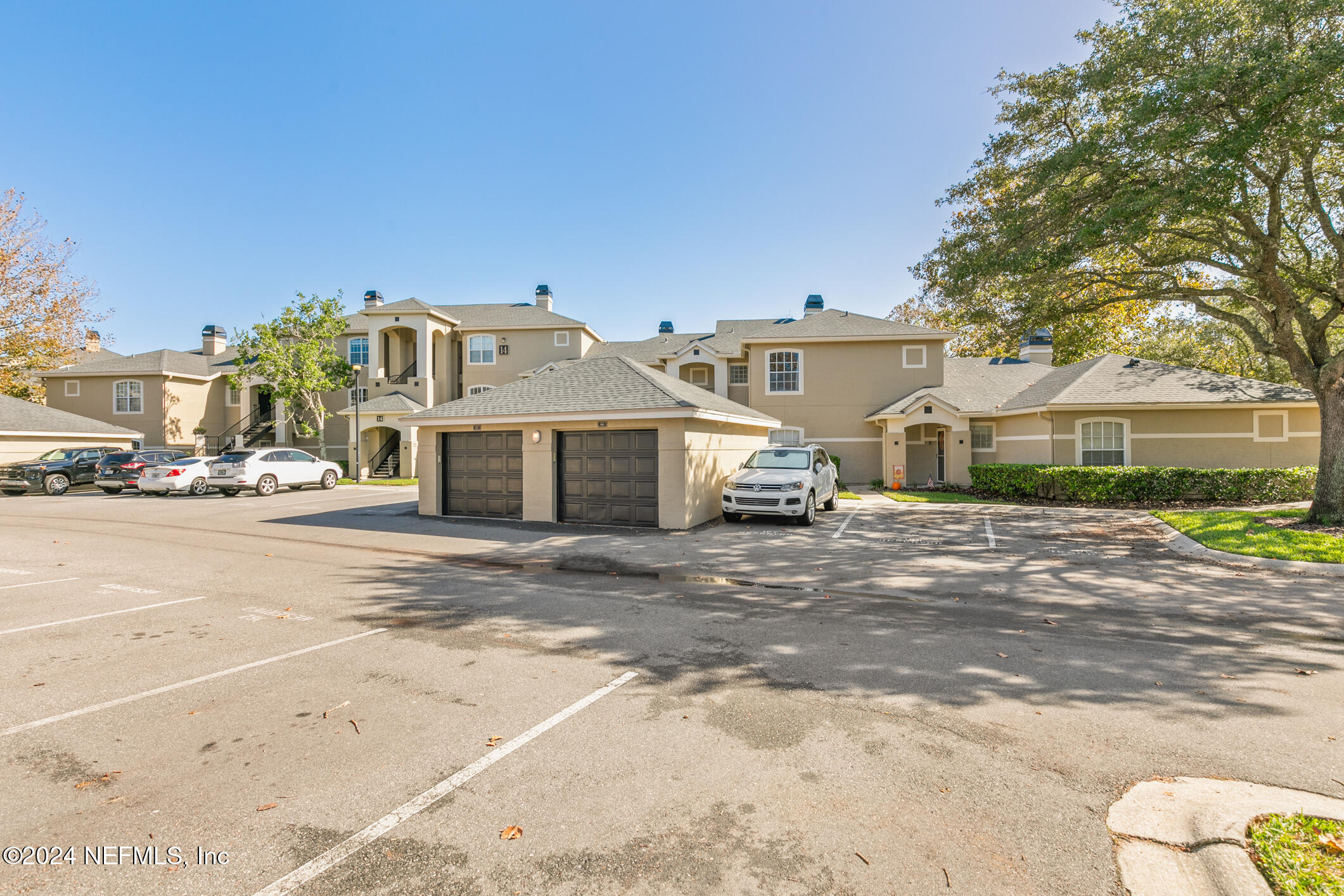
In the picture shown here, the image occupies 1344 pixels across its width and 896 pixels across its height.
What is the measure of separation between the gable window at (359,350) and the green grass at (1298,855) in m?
36.7

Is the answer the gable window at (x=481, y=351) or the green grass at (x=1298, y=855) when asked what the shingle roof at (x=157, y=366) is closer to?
the gable window at (x=481, y=351)

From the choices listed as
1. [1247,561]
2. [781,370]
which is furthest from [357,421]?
[1247,561]

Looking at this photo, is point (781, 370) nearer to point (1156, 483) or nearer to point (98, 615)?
point (1156, 483)

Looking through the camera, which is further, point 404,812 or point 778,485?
point 778,485

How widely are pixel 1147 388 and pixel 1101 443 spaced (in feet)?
7.90

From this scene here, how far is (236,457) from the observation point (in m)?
21.8

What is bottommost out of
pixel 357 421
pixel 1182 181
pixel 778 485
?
pixel 778 485

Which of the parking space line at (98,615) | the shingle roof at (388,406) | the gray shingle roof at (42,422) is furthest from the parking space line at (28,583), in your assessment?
the gray shingle roof at (42,422)

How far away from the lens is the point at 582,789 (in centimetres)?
340

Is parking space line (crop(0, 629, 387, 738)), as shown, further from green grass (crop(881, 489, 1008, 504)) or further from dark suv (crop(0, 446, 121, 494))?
dark suv (crop(0, 446, 121, 494))

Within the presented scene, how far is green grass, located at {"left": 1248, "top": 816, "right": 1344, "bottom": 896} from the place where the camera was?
8.29ft

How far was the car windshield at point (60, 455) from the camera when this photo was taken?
23562 mm

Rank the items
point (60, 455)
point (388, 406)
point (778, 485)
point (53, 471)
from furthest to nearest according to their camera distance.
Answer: point (388, 406)
point (60, 455)
point (53, 471)
point (778, 485)

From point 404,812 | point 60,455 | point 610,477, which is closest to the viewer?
point 404,812
